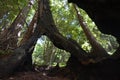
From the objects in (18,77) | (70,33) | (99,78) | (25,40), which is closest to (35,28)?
(25,40)

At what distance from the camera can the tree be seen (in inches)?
332

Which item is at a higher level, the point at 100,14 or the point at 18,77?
the point at 100,14

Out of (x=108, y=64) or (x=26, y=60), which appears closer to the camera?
(x=108, y=64)

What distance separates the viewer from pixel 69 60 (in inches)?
398

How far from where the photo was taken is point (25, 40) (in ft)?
36.6

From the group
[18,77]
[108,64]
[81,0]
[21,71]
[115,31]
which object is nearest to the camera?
[81,0]

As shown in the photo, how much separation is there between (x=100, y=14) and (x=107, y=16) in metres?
0.18

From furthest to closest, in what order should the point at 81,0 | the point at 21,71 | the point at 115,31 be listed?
the point at 21,71 → the point at 115,31 → the point at 81,0

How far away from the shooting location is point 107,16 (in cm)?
592

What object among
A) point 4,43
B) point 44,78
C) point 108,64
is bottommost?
point 44,78

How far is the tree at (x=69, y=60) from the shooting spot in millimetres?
8438

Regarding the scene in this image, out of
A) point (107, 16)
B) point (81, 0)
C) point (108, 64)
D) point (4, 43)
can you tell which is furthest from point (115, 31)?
point (4, 43)

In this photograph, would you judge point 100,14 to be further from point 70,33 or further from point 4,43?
point 70,33

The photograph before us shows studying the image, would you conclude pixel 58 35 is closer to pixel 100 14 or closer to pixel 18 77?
pixel 18 77
